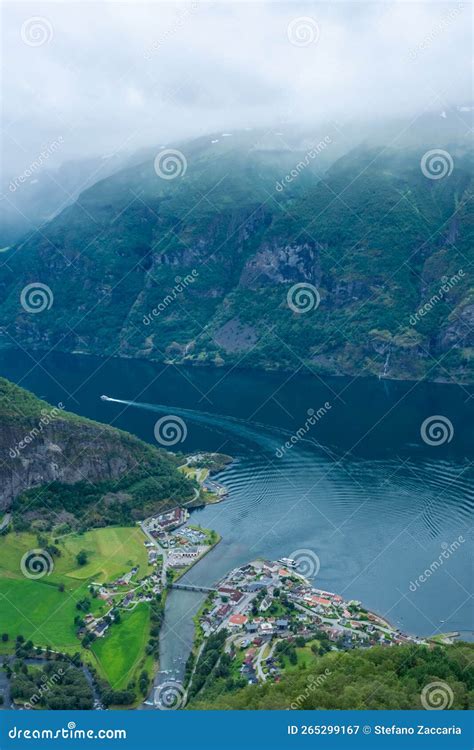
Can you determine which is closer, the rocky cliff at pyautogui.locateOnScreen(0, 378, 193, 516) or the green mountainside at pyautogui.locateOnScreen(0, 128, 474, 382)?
the rocky cliff at pyautogui.locateOnScreen(0, 378, 193, 516)

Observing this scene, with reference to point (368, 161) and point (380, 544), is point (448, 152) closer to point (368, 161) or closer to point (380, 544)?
point (368, 161)

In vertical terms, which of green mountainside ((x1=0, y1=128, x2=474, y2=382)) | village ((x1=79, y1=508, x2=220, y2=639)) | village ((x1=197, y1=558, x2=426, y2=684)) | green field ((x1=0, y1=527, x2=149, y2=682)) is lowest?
green field ((x1=0, y1=527, x2=149, y2=682))

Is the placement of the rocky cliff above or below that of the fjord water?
below

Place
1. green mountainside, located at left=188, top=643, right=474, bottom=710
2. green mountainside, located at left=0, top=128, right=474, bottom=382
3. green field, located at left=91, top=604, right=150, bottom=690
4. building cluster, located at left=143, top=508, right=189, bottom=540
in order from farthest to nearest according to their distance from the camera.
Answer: green mountainside, located at left=0, top=128, right=474, bottom=382
building cluster, located at left=143, top=508, right=189, bottom=540
green field, located at left=91, top=604, right=150, bottom=690
green mountainside, located at left=188, top=643, right=474, bottom=710

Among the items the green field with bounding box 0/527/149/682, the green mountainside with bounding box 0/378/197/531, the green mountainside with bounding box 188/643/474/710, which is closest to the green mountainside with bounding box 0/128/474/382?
the green mountainside with bounding box 0/378/197/531

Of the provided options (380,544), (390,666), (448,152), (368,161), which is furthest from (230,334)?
(390,666)

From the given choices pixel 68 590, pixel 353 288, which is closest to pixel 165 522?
pixel 68 590

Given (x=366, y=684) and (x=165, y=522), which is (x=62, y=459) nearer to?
(x=165, y=522)

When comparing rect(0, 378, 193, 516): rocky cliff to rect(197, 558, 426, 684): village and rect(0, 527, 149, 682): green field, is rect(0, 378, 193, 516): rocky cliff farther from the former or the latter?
rect(197, 558, 426, 684): village
